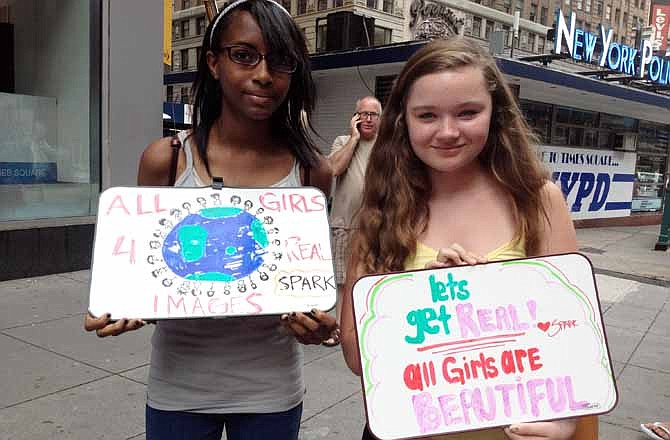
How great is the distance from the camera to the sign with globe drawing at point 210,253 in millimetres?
1398

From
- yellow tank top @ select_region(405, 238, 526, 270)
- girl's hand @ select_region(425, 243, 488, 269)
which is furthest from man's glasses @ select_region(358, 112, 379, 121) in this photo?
girl's hand @ select_region(425, 243, 488, 269)

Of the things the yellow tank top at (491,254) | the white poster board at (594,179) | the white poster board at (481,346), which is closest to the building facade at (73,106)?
the yellow tank top at (491,254)

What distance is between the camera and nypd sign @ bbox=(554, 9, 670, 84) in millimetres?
12430

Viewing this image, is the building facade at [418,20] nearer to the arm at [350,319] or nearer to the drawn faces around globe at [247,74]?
the drawn faces around globe at [247,74]

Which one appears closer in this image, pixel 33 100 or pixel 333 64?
pixel 33 100

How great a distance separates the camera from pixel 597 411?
4.22 ft

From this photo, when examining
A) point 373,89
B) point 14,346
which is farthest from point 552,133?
point 14,346

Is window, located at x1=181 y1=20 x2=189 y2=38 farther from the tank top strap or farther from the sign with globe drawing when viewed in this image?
the sign with globe drawing

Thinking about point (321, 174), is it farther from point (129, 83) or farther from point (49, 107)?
point (49, 107)

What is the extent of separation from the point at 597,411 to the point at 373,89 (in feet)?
36.6

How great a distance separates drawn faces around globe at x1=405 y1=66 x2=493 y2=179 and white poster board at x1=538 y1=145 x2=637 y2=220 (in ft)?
39.0

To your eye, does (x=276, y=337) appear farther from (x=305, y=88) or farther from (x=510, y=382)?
(x=305, y=88)

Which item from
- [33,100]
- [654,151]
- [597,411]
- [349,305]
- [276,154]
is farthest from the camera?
[654,151]

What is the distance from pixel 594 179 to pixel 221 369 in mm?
14299
